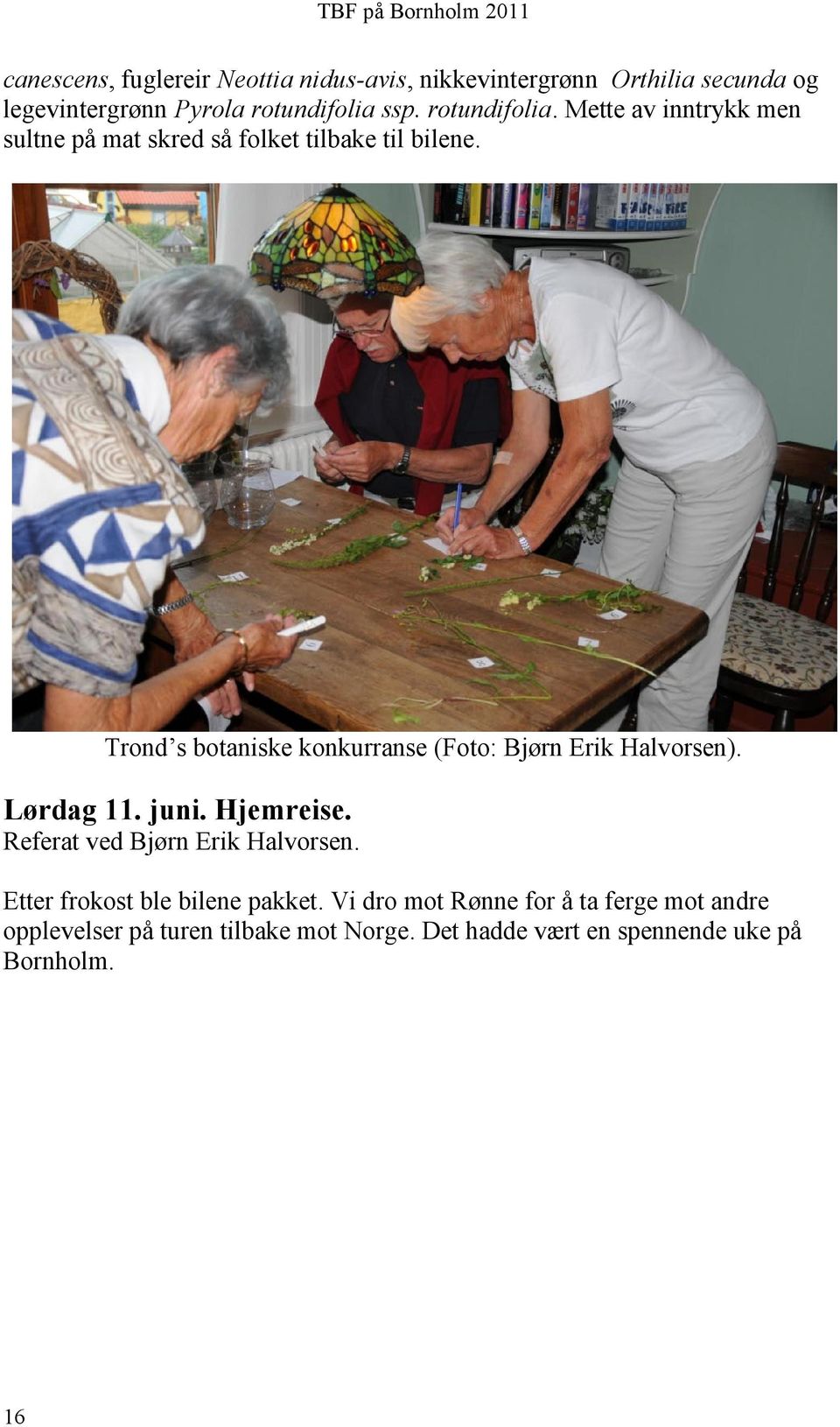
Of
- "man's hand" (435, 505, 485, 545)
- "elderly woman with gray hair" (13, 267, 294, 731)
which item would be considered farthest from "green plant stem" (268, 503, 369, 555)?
"elderly woman with gray hair" (13, 267, 294, 731)

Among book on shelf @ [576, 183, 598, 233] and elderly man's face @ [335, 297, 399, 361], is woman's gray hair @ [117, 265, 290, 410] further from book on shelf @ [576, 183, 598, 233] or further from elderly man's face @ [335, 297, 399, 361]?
book on shelf @ [576, 183, 598, 233]

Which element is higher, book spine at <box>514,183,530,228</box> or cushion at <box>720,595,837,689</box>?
book spine at <box>514,183,530,228</box>

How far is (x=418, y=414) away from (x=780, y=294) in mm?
1681

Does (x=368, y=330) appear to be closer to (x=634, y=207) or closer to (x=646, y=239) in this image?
(x=634, y=207)

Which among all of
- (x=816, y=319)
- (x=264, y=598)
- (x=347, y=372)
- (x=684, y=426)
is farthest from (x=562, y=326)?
(x=816, y=319)

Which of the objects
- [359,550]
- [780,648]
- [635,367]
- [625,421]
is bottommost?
[780,648]

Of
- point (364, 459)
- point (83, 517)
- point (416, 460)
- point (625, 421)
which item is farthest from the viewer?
point (416, 460)

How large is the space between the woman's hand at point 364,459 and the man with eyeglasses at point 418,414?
6 cm

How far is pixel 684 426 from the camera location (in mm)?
2473

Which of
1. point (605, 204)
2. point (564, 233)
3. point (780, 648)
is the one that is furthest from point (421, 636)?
point (605, 204)

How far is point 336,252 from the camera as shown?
203 cm

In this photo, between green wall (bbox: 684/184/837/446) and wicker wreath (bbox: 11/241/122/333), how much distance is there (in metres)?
2.33

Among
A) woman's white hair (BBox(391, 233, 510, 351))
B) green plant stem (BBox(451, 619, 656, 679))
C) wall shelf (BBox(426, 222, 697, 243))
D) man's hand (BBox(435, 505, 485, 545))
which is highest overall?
wall shelf (BBox(426, 222, 697, 243))

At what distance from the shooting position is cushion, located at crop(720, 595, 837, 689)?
108 inches
